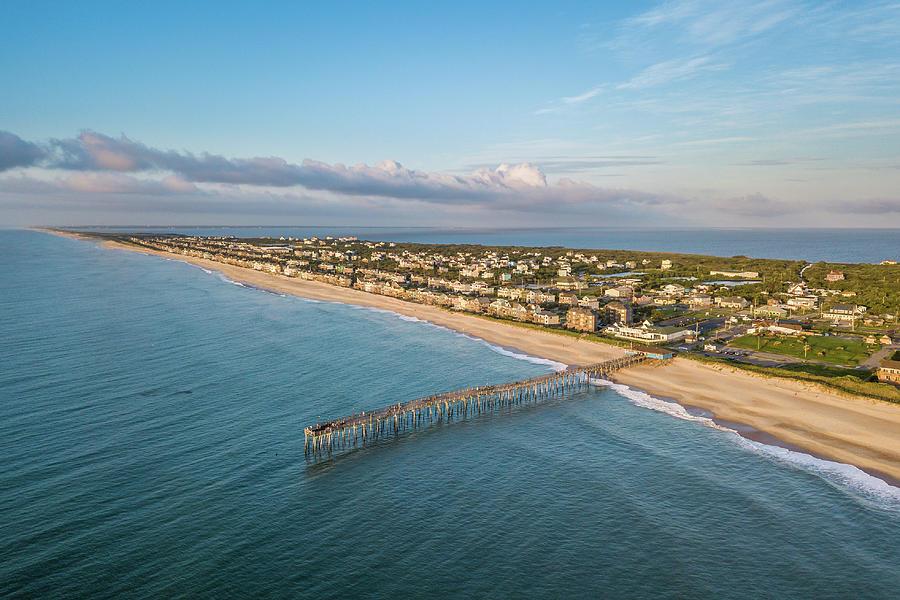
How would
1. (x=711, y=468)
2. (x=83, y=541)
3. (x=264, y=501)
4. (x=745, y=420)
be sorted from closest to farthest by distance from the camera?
(x=83, y=541) < (x=264, y=501) < (x=711, y=468) < (x=745, y=420)

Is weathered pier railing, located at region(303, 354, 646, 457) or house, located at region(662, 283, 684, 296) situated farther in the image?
house, located at region(662, 283, 684, 296)

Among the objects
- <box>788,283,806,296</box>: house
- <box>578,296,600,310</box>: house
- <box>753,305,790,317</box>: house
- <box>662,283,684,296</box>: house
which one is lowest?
<box>578,296,600,310</box>: house

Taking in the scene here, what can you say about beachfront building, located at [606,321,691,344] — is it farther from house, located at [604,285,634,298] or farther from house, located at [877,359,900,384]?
house, located at [604,285,634,298]

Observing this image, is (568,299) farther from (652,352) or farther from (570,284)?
(652,352)

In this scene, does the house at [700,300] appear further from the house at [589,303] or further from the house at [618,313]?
the house at [618,313]

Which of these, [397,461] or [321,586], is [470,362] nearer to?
[397,461]

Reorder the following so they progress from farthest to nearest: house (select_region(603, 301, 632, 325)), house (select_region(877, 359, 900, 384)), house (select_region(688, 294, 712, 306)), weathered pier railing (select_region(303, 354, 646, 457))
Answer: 1. house (select_region(688, 294, 712, 306))
2. house (select_region(603, 301, 632, 325))
3. house (select_region(877, 359, 900, 384))
4. weathered pier railing (select_region(303, 354, 646, 457))

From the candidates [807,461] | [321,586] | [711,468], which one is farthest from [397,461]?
[807,461]

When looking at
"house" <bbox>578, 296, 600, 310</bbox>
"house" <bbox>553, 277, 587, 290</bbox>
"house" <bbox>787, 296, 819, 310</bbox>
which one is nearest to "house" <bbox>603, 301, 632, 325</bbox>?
"house" <bbox>578, 296, 600, 310</bbox>
